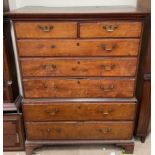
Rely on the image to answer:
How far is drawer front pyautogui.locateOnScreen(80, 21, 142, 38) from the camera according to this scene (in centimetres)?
161

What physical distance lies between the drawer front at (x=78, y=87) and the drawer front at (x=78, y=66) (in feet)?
0.18

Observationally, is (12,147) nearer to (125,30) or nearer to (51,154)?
(51,154)

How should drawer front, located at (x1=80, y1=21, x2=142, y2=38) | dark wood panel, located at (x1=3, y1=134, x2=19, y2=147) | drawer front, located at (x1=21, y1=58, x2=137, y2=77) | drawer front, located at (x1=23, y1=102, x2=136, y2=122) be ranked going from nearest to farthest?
1. drawer front, located at (x1=80, y1=21, x2=142, y2=38)
2. drawer front, located at (x1=21, y1=58, x2=137, y2=77)
3. drawer front, located at (x1=23, y1=102, x2=136, y2=122)
4. dark wood panel, located at (x1=3, y1=134, x2=19, y2=147)

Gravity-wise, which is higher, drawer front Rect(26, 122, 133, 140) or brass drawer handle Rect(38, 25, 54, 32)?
brass drawer handle Rect(38, 25, 54, 32)

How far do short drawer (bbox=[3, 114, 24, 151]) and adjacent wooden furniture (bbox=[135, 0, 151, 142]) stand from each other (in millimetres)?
1148

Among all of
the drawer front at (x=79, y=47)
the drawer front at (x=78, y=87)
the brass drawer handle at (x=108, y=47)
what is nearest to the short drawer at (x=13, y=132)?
the drawer front at (x=78, y=87)

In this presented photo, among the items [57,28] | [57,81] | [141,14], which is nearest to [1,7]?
[57,28]

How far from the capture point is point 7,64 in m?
1.78

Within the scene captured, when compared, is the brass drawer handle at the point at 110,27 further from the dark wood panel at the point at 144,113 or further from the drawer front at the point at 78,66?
the dark wood panel at the point at 144,113

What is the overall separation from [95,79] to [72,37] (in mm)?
404

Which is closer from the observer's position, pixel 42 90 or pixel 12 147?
pixel 42 90

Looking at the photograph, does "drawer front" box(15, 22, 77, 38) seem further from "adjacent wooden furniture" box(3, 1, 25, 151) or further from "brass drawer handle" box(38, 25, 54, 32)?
"adjacent wooden furniture" box(3, 1, 25, 151)

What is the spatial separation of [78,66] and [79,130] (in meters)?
0.63

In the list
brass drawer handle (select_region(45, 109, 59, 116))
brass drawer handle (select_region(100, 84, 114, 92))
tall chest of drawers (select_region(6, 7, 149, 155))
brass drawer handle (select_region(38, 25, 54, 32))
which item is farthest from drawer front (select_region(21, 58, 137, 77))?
brass drawer handle (select_region(45, 109, 59, 116))
